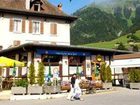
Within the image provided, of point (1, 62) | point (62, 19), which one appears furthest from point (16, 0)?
point (1, 62)

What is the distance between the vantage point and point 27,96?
67.2 ft

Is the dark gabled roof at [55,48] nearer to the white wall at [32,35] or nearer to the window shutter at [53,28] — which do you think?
the white wall at [32,35]

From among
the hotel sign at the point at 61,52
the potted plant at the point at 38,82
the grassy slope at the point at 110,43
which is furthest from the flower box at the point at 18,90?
the grassy slope at the point at 110,43

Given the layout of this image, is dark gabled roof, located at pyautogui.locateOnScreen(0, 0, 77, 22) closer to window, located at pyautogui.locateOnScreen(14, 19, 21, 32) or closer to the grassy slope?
window, located at pyautogui.locateOnScreen(14, 19, 21, 32)

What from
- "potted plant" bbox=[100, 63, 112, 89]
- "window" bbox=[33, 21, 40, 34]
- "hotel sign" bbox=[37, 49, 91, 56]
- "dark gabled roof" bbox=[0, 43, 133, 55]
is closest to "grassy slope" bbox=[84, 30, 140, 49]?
"window" bbox=[33, 21, 40, 34]

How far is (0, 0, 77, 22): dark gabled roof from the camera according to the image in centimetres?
3686

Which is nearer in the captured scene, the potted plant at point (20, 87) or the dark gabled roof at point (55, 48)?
the potted plant at point (20, 87)

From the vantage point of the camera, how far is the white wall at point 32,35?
3641cm

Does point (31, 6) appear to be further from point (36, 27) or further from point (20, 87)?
point (20, 87)

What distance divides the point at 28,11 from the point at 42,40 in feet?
11.5

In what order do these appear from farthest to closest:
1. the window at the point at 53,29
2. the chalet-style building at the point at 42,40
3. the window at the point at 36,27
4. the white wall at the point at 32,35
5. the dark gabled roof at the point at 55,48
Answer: the window at the point at 53,29, the window at the point at 36,27, the white wall at the point at 32,35, the chalet-style building at the point at 42,40, the dark gabled roof at the point at 55,48

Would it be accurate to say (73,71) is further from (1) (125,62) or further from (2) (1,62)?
(2) (1,62)

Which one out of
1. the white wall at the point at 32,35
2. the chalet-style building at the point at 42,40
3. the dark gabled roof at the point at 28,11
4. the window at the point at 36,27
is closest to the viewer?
the chalet-style building at the point at 42,40

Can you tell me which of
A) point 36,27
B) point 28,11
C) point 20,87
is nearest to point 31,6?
point 28,11
